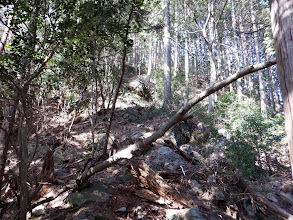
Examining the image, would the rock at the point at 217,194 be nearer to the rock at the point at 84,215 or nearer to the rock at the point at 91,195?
the rock at the point at 91,195

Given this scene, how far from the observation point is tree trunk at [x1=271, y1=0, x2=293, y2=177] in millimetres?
1359

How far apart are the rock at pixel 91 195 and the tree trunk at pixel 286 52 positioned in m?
3.67

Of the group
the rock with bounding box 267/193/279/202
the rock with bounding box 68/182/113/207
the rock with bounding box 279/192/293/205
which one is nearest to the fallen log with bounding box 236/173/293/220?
the rock with bounding box 267/193/279/202

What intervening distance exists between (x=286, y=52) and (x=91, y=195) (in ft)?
13.6

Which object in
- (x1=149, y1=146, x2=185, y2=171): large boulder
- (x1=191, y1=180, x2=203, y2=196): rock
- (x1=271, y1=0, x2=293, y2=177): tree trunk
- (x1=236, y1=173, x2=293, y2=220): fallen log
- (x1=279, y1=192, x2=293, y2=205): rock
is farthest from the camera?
(x1=279, y1=192, x2=293, y2=205): rock

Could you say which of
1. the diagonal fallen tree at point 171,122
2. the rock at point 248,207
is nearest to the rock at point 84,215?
the diagonal fallen tree at point 171,122

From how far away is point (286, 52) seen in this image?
1400 mm

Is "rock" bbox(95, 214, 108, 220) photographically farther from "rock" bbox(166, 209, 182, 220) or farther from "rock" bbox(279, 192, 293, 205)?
"rock" bbox(279, 192, 293, 205)

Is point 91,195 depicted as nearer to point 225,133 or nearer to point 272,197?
point 272,197

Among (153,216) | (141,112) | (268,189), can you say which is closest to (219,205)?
(153,216)

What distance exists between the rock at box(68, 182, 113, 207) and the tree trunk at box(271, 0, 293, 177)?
3665mm

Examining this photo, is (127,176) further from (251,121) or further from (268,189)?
(251,121)

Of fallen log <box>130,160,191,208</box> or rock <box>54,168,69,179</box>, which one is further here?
rock <box>54,168,69,179</box>

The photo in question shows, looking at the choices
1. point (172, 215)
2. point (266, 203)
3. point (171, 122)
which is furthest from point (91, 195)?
point (266, 203)
